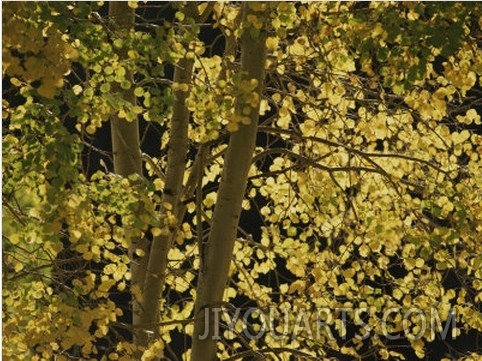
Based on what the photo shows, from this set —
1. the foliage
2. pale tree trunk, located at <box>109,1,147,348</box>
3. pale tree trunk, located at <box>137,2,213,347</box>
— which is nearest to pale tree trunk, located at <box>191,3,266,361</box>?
the foliage

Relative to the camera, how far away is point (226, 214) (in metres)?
5.34

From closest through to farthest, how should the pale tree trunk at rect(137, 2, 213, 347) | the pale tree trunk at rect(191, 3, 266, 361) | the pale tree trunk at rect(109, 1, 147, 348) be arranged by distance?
the pale tree trunk at rect(191, 3, 266, 361), the pale tree trunk at rect(137, 2, 213, 347), the pale tree trunk at rect(109, 1, 147, 348)

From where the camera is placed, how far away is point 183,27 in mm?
4641

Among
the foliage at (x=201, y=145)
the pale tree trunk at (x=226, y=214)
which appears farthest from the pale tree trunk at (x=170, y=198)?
the pale tree trunk at (x=226, y=214)

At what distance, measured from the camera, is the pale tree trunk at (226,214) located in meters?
5.17

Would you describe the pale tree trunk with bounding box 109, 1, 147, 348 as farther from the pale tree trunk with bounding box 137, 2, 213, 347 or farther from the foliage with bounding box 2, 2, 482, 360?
the foliage with bounding box 2, 2, 482, 360

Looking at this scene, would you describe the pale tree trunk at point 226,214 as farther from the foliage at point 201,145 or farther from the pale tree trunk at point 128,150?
the pale tree trunk at point 128,150

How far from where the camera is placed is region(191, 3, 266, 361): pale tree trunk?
517 cm

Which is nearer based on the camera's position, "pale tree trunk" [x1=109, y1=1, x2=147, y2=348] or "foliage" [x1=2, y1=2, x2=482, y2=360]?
"foliage" [x1=2, y1=2, x2=482, y2=360]

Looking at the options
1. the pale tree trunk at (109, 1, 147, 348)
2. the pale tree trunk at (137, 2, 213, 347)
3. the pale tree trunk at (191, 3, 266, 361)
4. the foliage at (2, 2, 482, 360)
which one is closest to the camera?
the foliage at (2, 2, 482, 360)

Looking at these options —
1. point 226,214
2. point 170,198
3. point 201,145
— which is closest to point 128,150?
point 170,198

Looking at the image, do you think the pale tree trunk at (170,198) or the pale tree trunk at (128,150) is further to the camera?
the pale tree trunk at (128,150)

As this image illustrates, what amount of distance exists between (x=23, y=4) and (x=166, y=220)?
1414mm

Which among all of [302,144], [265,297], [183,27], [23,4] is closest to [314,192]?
[302,144]
